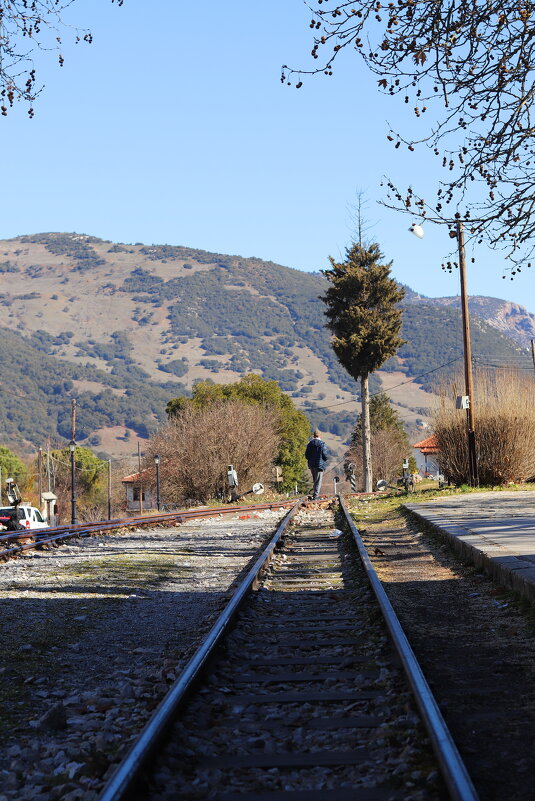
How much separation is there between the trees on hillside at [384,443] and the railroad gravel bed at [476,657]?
7607cm

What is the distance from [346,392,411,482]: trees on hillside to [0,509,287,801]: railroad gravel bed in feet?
243

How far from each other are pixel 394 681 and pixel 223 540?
11361 millimetres

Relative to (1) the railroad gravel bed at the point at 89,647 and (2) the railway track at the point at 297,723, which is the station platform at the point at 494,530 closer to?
(2) the railway track at the point at 297,723

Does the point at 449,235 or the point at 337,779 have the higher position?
the point at 449,235

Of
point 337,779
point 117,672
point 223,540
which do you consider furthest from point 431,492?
point 337,779

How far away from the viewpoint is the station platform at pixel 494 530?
359 inches

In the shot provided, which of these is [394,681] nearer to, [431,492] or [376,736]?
[376,736]

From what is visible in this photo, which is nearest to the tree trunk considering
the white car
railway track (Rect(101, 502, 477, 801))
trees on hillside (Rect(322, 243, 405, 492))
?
trees on hillside (Rect(322, 243, 405, 492))

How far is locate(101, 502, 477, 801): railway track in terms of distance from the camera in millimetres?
3889

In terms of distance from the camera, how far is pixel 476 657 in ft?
20.9

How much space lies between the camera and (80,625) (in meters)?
8.16

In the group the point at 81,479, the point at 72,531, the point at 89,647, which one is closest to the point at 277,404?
the point at 81,479

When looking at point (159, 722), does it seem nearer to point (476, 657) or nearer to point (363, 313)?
point (476, 657)

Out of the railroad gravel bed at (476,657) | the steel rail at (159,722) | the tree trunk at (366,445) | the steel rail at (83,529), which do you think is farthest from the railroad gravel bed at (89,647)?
the tree trunk at (366,445)
